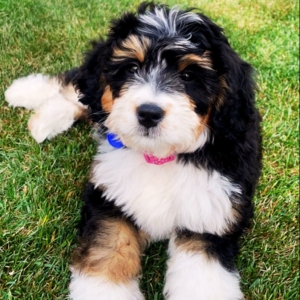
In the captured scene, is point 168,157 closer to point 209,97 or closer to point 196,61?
point 209,97

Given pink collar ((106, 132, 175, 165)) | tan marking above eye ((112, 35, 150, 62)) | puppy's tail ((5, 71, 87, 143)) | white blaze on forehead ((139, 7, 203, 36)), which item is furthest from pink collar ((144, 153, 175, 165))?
puppy's tail ((5, 71, 87, 143))

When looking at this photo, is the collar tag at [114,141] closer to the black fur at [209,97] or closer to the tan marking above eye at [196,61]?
the black fur at [209,97]

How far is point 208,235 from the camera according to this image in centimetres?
300

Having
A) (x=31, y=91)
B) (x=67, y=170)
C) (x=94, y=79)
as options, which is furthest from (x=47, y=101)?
(x=94, y=79)

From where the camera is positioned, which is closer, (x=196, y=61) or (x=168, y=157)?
(x=196, y=61)

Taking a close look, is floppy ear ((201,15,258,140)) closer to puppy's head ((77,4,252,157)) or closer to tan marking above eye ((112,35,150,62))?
puppy's head ((77,4,252,157))

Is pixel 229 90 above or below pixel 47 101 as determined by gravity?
above

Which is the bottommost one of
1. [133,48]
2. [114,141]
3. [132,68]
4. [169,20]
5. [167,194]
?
[167,194]

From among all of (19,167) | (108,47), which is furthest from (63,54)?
(108,47)

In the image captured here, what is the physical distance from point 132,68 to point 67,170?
121 cm

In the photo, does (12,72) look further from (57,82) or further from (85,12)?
(85,12)

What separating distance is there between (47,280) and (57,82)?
2081mm

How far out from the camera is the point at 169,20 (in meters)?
2.79

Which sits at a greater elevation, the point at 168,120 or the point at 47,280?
the point at 168,120
